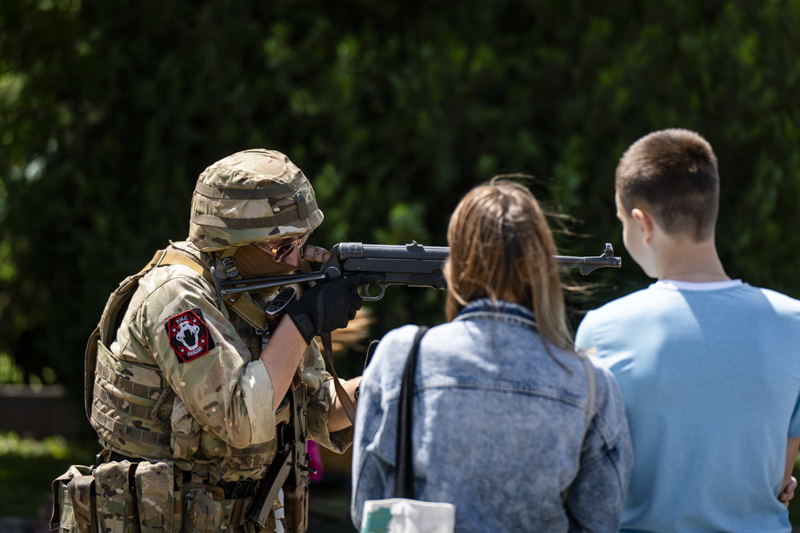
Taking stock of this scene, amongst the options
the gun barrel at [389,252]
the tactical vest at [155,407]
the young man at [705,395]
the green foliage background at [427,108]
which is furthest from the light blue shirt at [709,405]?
the green foliage background at [427,108]

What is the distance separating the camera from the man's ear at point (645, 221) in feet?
5.94

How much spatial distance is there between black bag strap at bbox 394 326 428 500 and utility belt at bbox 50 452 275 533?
115 cm

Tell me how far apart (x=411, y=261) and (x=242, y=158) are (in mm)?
737

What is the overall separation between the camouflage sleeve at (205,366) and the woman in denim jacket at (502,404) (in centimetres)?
81

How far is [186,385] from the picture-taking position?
2.33 m

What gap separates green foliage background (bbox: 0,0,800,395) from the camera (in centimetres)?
556

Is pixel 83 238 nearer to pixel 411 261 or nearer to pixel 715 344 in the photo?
pixel 411 261

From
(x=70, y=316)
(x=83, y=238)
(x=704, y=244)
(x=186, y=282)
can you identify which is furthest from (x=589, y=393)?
(x=70, y=316)

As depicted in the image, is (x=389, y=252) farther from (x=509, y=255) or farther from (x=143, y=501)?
(x=509, y=255)

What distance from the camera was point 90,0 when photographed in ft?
20.9

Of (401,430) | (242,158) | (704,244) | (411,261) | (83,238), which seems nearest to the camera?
(401,430)

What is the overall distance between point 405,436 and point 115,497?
1345 mm

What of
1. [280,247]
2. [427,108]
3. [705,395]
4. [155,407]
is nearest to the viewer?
[705,395]

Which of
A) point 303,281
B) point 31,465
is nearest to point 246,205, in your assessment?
point 303,281
